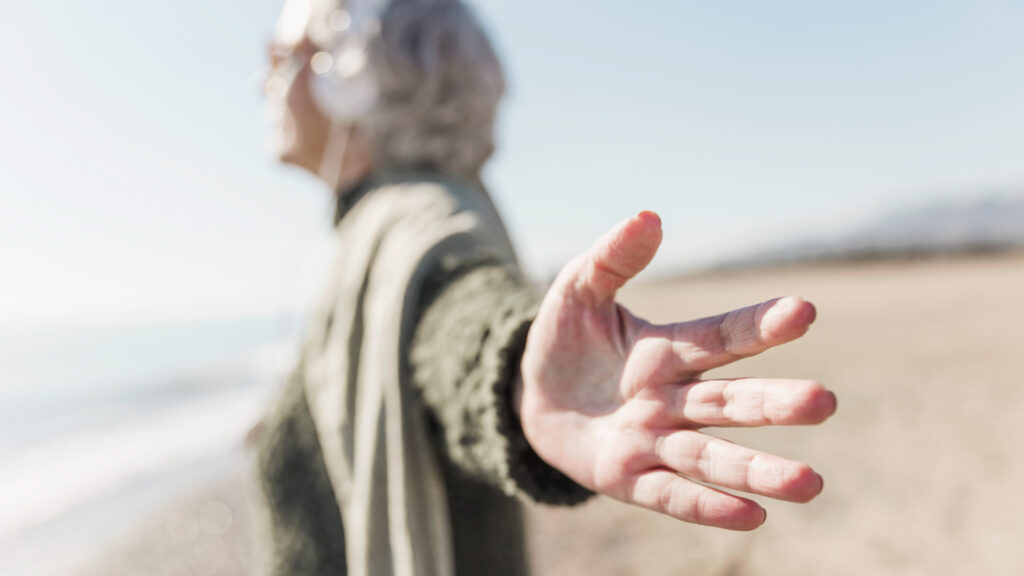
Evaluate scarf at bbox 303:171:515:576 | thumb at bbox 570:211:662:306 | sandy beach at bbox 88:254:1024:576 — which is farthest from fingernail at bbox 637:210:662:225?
sandy beach at bbox 88:254:1024:576

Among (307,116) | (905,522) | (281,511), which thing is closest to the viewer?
(281,511)

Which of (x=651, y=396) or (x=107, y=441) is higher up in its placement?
(x=651, y=396)

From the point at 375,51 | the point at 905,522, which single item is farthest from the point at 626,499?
the point at 905,522

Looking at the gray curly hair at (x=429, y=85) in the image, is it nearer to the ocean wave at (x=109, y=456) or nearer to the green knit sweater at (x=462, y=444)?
the green knit sweater at (x=462, y=444)

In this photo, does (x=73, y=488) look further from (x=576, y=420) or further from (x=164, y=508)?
(x=576, y=420)

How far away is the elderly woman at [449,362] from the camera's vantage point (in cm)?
52

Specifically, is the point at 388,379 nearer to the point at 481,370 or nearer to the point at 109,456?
the point at 481,370

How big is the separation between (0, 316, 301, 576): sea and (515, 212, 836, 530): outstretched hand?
0.88m

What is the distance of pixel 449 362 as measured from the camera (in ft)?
2.68

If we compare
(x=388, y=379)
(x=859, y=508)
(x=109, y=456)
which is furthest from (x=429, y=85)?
(x=109, y=456)

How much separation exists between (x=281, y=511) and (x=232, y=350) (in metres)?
21.3

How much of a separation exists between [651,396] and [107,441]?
30.6ft

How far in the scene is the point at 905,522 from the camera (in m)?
3.05

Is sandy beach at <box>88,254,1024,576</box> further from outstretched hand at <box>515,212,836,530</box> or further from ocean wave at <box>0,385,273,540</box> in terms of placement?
Answer: outstretched hand at <box>515,212,836,530</box>
